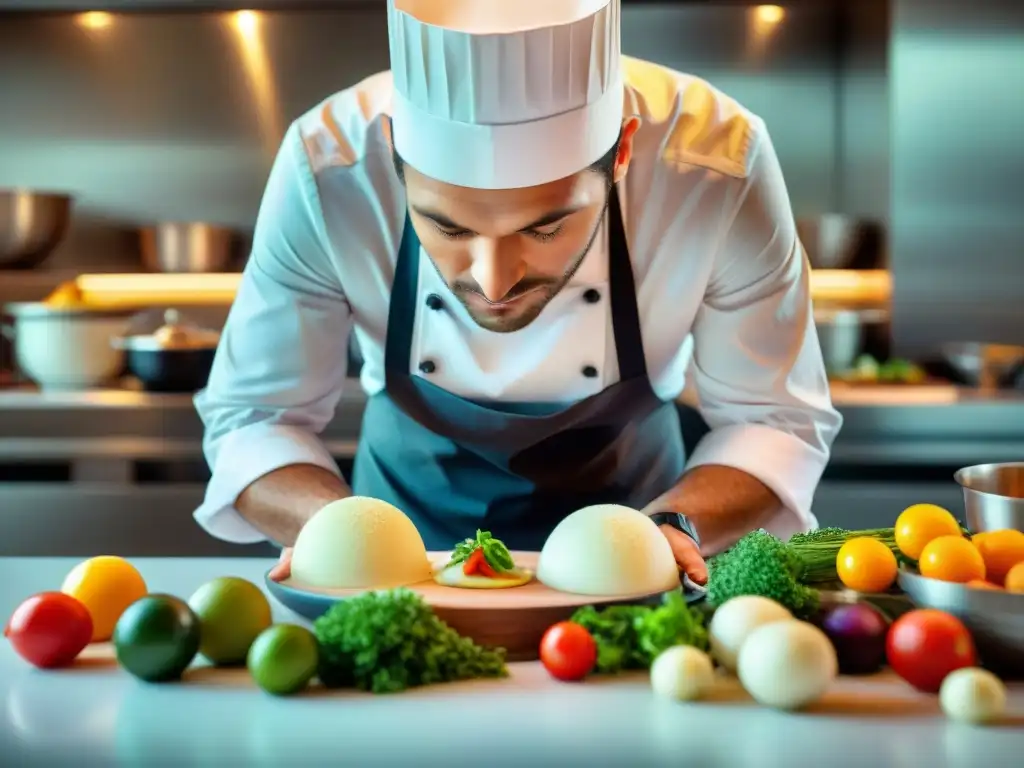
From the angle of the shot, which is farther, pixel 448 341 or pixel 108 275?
pixel 108 275

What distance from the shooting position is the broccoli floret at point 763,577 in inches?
47.8

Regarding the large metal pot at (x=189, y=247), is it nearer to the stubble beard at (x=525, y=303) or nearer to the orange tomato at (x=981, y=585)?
the stubble beard at (x=525, y=303)

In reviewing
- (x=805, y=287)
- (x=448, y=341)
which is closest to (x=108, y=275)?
(x=448, y=341)

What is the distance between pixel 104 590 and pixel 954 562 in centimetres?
87

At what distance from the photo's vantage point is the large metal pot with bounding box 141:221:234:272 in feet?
12.7

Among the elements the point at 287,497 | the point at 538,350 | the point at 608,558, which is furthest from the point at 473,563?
the point at 538,350

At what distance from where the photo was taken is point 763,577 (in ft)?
3.98

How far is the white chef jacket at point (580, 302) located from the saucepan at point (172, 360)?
4.85 ft

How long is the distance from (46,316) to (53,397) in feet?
0.86

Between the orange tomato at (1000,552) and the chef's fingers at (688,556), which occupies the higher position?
the orange tomato at (1000,552)

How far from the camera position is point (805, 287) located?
6.57 ft

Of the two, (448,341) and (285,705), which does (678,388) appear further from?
(285,705)

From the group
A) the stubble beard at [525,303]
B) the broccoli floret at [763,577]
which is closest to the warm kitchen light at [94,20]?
the stubble beard at [525,303]

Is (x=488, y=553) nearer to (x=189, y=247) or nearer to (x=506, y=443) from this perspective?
(x=506, y=443)
